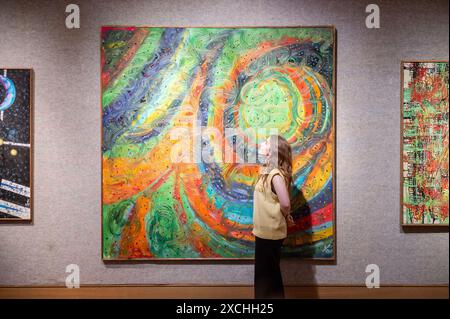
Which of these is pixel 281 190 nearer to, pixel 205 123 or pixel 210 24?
pixel 205 123

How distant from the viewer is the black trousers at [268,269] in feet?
7.32

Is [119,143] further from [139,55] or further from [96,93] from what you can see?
[139,55]

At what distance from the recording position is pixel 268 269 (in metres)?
2.24

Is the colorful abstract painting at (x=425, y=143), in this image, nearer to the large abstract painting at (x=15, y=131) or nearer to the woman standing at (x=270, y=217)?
the woman standing at (x=270, y=217)

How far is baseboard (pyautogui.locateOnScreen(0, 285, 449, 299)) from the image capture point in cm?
253

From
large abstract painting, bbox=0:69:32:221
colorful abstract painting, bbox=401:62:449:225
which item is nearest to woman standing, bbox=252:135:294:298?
colorful abstract painting, bbox=401:62:449:225

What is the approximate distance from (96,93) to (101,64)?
215 mm

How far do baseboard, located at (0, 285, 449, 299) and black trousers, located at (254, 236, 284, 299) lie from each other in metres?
0.32

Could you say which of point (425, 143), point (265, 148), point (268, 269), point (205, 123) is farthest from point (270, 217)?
point (425, 143)

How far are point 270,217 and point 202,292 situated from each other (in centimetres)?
84

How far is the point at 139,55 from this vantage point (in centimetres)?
249

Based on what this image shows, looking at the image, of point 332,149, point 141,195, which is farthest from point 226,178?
point 332,149

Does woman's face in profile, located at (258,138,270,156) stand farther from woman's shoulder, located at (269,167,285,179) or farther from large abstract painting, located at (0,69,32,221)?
large abstract painting, located at (0,69,32,221)

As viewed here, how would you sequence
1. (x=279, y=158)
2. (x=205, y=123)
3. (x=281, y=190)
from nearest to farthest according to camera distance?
(x=281, y=190)
(x=279, y=158)
(x=205, y=123)
